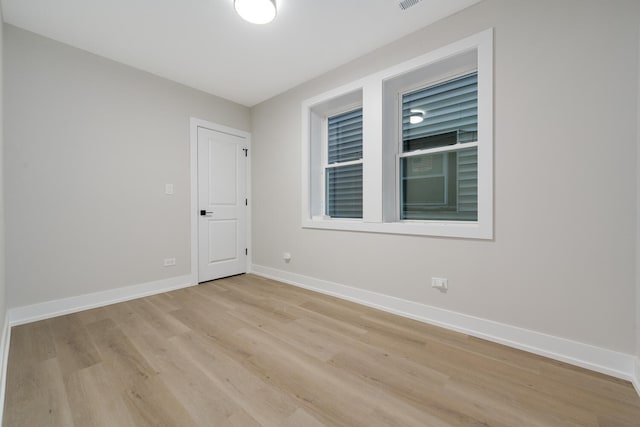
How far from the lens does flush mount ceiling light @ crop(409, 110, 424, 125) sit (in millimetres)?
2712

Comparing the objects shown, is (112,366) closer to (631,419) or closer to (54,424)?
(54,424)

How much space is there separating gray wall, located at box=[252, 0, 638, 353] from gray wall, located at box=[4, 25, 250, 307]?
2.97m

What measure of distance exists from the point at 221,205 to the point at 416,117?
9.38 ft

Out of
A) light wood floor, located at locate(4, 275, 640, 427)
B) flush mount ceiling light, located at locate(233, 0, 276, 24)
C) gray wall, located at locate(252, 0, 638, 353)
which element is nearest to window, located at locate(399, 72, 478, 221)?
gray wall, located at locate(252, 0, 638, 353)

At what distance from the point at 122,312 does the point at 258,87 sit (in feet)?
10.1

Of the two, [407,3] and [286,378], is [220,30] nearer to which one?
[407,3]

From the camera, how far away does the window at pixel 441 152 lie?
2393 millimetres

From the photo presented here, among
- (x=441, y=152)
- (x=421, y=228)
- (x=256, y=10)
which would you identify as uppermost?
(x=256, y=10)

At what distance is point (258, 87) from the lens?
11.9 feet

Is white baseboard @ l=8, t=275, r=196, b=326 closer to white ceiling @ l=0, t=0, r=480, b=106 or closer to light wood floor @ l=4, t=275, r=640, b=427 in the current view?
light wood floor @ l=4, t=275, r=640, b=427

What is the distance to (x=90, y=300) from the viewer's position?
109 inches

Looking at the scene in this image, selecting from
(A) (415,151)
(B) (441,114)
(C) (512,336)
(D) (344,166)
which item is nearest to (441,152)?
(A) (415,151)

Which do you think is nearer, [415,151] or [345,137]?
[415,151]

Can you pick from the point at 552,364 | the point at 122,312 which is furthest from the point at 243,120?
the point at 552,364
